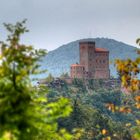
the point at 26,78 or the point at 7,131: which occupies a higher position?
the point at 26,78

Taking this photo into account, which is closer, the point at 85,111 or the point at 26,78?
the point at 26,78

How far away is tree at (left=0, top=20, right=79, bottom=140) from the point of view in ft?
27.7

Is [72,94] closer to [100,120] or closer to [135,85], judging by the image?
[100,120]

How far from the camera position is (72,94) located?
185m

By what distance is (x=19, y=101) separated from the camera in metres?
Answer: 8.67

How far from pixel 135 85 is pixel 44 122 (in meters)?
3.61

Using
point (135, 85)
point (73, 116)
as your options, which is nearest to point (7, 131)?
point (135, 85)

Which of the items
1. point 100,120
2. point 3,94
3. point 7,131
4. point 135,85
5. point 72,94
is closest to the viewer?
point 7,131

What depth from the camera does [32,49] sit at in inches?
377

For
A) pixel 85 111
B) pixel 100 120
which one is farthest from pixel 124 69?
pixel 85 111

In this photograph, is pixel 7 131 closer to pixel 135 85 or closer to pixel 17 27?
pixel 17 27

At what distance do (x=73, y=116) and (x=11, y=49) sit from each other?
115334 millimetres

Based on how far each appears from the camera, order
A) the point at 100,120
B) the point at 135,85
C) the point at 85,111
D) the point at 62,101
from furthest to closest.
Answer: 1. the point at 85,111
2. the point at 100,120
3. the point at 135,85
4. the point at 62,101

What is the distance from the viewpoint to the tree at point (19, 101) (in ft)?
27.7
